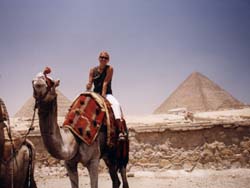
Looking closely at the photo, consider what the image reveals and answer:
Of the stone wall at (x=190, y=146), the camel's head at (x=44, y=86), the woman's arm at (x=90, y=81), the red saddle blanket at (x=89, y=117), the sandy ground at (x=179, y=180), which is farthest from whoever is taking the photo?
the stone wall at (x=190, y=146)

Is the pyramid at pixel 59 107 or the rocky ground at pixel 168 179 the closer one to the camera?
the rocky ground at pixel 168 179

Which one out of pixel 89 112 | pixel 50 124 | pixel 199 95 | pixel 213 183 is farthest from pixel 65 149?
pixel 199 95

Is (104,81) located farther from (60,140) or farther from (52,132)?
(52,132)

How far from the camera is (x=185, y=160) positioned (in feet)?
33.2

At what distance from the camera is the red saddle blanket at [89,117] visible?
5.17 metres

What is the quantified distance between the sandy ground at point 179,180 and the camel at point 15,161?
16.7ft

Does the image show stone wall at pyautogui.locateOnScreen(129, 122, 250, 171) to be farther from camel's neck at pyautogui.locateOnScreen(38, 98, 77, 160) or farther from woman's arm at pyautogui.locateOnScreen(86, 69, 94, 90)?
camel's neck at pyautogui.locateOnScreen(38, 98, 77, 160)

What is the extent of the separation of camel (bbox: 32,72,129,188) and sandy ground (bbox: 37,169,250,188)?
120 inches

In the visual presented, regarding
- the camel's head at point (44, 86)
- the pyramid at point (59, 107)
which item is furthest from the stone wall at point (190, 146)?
the pyramid at point (59, 107)

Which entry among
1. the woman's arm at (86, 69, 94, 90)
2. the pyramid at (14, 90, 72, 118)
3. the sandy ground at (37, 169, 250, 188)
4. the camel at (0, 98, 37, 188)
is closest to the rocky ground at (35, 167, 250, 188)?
the sandy ground at (37, 169, 250, 188)

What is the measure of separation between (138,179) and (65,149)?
5.26m

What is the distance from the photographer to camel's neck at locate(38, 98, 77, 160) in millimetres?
4316

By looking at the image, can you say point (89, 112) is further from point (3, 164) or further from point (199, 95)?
point (199, 95)

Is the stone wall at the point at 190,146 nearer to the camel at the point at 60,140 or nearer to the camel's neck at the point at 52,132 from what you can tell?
the camel at the point at 60,140
